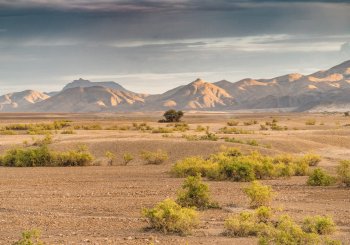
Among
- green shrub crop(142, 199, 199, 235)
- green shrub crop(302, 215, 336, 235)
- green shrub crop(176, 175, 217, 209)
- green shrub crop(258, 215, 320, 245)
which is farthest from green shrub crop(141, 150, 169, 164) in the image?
green shrub crop(258, 215, 320, 245)

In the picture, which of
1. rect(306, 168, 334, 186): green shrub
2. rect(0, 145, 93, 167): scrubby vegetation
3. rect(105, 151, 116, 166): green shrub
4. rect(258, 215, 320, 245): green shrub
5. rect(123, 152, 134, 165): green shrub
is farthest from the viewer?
rect(105, 151, 116, 166): green shrub

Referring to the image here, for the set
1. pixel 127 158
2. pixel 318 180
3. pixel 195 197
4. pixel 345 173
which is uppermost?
pixel 195 197

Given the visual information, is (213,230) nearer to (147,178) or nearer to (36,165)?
(147,178)

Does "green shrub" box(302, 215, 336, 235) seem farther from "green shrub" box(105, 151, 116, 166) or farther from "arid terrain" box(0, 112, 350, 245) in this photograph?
"green shrub" box(105, 151, 116, 166)

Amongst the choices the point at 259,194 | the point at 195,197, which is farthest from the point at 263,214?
the point at 195,197

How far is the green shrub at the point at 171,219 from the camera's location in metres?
16.5

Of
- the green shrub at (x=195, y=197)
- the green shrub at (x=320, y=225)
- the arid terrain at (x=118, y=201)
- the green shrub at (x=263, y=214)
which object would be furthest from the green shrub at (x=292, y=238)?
the green shrub at (x=195, y=197)

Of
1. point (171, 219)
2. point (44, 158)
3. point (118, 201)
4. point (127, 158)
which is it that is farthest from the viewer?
point (127, 158)

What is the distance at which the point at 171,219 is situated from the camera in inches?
655

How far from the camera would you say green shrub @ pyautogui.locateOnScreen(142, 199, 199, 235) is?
16500mm

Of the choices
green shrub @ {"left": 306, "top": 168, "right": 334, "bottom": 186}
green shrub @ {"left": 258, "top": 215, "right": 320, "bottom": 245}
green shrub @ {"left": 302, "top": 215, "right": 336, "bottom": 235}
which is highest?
green shrub @ {"left": 258, "top": 215, "right": 320, "bottom": 245}

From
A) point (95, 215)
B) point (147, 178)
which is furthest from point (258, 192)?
point (147, 178)

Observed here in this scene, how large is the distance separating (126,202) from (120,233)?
5554mm

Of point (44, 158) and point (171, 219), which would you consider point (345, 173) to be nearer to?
point (171, 219)
